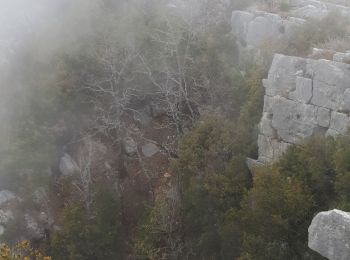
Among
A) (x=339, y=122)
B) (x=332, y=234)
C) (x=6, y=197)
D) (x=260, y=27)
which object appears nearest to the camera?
(x=332, y=234)

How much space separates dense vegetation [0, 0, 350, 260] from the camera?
16609 mm

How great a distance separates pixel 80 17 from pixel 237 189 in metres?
14.2

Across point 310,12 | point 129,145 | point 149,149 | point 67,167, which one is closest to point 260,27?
point 310,12

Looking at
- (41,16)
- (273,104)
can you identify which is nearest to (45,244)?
(273,104)

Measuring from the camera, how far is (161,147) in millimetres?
26172

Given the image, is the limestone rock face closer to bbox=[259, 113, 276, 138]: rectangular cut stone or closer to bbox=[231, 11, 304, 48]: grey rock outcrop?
bbox=[259, 113, 276, 138]: rectangular cut stone

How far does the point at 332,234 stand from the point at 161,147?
1557 cm

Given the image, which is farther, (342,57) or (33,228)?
(33,228)

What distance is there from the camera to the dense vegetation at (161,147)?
1661cm

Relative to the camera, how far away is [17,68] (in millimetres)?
25312

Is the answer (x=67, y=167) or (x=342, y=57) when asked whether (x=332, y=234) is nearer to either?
(x=342, y=57)

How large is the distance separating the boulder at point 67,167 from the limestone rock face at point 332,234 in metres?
15.1

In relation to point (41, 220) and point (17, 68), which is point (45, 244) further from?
point (17, 68)

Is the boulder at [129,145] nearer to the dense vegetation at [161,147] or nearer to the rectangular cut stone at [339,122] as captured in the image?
the dense vegetation at [161,147]
